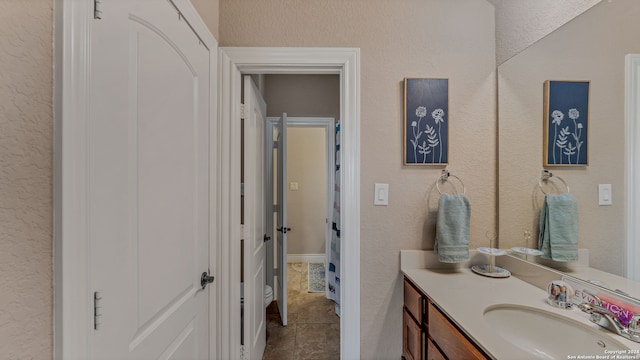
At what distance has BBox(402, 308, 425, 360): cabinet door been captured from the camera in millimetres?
1190

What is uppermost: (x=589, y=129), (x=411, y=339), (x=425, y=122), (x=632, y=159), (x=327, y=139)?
(x=327, y=139)

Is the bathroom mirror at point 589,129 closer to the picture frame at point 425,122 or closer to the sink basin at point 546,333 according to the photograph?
the sink basin at point 546,333

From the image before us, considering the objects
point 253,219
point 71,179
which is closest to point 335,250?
point 253,219

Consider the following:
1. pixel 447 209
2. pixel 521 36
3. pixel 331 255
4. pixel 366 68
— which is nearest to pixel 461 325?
pixel 447 209

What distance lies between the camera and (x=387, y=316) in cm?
142

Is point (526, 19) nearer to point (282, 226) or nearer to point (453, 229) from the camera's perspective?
point (453, 229)

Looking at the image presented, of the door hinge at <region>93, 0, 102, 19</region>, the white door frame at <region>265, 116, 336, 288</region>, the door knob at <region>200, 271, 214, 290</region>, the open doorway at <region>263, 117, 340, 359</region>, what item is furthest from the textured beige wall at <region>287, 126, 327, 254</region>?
the door hinge at <region>93, 0, 102, 19</region>

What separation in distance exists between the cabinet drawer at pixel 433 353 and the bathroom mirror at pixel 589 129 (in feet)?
2.15

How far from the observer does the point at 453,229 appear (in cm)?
132

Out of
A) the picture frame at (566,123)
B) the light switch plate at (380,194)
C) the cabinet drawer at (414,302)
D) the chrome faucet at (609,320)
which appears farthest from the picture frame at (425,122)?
the chrome faucet at (609,320)

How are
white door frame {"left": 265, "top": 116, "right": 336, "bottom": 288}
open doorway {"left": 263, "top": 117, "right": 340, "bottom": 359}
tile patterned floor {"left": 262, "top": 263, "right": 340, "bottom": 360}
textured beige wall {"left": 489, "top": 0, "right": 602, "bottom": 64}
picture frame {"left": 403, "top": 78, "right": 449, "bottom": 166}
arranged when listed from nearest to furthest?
textured beige wall {"left": 489, "top": 0, "right": 602, "bottom": 64}, picture frame {"left": 403, "top": 78, "right": 449, "bottom": 166}, tile patterned floor {"left": 262, "top": 263, "right": 340, "bottom": 360}, open doorway {"left": 263, "top": 117, "right": 340, "bottom": 359}, white door frame {"left": 265, "top": 116, "right": 336, "bottom": 288}

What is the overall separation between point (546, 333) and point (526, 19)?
4.80ft

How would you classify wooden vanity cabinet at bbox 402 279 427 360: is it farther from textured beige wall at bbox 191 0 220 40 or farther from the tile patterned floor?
textured beige wall at bbox 191 0 220 40

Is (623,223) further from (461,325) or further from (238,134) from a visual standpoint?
(238,134)
